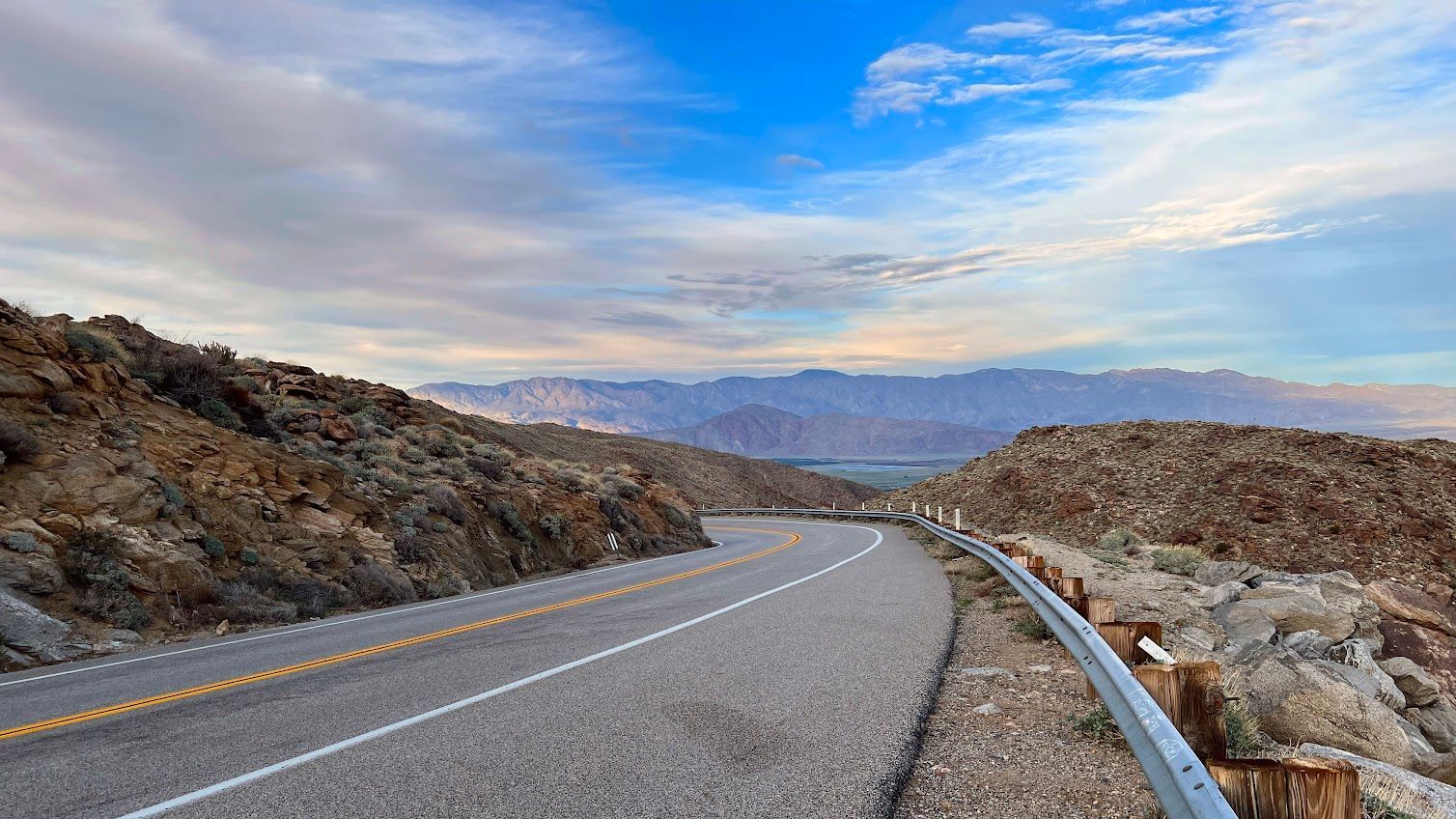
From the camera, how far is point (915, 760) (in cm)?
502

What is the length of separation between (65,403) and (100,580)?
4.26m

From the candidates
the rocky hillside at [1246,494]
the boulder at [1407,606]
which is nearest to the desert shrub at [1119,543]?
the rocky hillside at [1246,494]

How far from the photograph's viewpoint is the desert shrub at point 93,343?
51.9ft

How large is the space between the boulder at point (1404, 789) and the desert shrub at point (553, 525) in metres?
19.5

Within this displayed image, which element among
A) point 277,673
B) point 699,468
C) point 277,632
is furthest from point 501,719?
point 699,468

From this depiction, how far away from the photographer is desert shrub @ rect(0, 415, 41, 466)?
39.9ft

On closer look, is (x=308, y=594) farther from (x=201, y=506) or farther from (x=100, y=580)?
(x=100, y=580)

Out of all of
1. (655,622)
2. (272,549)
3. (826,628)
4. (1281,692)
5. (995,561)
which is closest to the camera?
(1281,692)

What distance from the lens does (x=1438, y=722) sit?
363 inches

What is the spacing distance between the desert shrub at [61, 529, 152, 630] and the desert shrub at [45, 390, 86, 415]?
3.15 m

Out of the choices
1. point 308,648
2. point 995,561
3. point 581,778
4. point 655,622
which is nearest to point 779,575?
point 995,561

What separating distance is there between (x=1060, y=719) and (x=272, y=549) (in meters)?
13.5

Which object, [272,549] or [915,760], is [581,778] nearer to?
[915,760]

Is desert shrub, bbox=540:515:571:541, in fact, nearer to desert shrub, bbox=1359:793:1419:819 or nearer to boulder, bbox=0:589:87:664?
boulder, bbox=0:589:87:664
